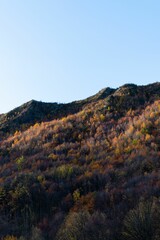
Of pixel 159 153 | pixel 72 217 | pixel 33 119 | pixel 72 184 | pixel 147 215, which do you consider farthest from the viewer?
pixel 33 119

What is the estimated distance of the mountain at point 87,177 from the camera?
902 cm

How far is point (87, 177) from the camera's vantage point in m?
14.0

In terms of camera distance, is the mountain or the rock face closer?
the mountain

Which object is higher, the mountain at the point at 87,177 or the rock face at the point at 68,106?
the rock face at the point at 68,106

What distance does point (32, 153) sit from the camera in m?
21.5

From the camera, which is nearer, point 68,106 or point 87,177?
point 87,177

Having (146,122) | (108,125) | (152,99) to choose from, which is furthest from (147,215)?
(152,99)

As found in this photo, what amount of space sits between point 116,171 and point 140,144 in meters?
4.32

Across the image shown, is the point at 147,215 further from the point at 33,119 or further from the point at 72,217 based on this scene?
the point at 33,119

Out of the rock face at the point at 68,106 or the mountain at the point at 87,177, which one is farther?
the rock face at the point at 68,106

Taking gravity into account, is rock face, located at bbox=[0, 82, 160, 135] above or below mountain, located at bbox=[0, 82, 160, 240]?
above

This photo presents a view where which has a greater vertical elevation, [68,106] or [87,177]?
[68,106]

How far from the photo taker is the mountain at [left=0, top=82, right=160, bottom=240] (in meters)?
9.02

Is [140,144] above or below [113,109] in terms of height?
below
